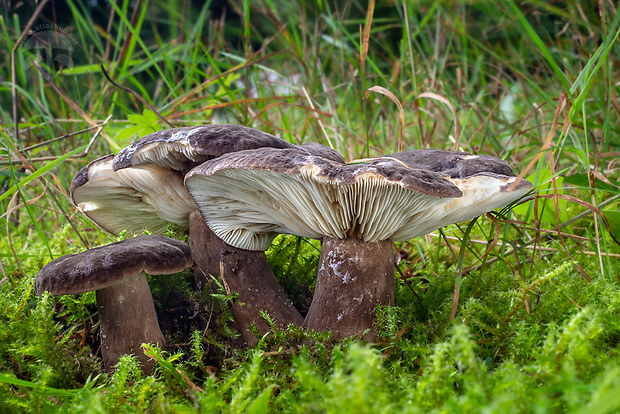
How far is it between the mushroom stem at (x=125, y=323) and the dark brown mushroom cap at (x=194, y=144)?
53 centimetres

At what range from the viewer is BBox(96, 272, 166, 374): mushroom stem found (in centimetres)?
188

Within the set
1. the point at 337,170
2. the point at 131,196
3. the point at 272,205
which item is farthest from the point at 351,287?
the point at 131,196

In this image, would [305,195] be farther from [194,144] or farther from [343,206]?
[194,144]

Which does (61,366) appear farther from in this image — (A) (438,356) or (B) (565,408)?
(B) (565,408)

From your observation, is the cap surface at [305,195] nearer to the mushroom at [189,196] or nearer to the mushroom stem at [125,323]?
the mushroom at [189,196]

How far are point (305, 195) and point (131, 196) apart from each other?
3.63ft

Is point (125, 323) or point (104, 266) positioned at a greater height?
point (104, 266)

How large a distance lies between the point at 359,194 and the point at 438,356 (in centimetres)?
71

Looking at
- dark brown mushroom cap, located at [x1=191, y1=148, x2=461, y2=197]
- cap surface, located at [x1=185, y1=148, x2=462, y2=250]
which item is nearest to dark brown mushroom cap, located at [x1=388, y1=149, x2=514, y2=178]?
cap surface, located at [x1=185, y1=148, x2=462, y2=250]

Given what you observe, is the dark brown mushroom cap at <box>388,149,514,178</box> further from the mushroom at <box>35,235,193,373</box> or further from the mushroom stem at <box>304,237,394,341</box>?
the mushroom at <box>35,235,193,373</box>

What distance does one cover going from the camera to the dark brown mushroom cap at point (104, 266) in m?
1.61

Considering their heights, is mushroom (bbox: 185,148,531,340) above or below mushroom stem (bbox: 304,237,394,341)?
above

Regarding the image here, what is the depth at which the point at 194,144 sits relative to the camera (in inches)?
68.9

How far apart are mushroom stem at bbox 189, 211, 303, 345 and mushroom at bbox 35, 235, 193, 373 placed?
273 mm
